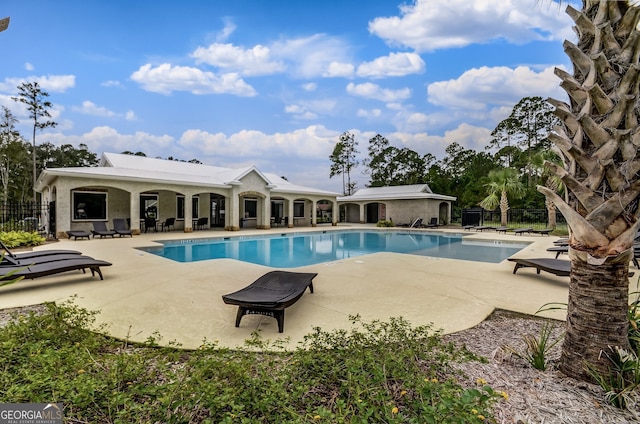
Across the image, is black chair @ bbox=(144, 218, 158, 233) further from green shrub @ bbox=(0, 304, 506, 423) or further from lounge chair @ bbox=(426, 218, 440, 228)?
lounge chair @ bbox=(426, 218, 440, 228)

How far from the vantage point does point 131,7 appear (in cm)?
883

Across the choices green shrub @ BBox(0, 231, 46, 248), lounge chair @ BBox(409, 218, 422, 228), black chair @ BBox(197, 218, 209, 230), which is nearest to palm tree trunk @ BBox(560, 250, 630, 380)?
green shrub @ BBox(0, 231, 46, 248)

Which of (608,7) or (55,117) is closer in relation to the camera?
(608,7)

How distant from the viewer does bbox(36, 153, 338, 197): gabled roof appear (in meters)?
15.2

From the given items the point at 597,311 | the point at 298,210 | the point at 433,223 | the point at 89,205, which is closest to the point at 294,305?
the point at 597,311

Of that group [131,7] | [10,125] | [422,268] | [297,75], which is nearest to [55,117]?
[10,125]

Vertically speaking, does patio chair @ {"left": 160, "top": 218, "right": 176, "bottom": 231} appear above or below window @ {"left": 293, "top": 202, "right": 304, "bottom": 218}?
below

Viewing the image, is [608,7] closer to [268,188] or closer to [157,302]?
Result: [157,302]

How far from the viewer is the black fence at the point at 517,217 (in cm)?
2568

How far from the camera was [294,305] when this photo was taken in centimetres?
503

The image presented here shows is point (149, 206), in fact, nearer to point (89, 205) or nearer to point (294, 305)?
point (89, 205)

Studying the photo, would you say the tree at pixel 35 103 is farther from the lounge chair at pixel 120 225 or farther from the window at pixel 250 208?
the window at pixel 250 208

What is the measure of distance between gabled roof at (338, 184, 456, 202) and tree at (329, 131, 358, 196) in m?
12.0

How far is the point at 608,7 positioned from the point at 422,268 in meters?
6.69
